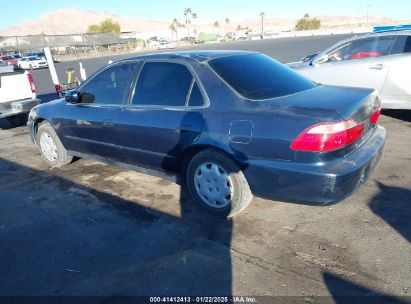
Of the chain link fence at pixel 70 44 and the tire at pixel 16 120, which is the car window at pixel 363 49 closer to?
the tire at pixel 16 120

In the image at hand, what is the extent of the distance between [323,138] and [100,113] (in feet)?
9.20

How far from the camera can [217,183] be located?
11.4 feet

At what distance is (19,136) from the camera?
7.98m

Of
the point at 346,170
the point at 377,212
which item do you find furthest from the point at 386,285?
the point at 377,212

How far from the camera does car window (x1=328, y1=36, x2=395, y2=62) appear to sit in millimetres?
6338

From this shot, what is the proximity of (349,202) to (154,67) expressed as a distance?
261 cm

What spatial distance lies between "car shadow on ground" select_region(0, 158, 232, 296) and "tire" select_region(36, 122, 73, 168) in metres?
1.01

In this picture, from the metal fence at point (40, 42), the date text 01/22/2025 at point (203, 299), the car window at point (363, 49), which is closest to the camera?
the date text 01/22/2025 at point (203, 299)

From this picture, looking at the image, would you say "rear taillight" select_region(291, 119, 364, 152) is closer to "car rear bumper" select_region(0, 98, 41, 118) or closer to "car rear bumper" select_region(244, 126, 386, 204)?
"car rear bumper" select_region(244, 126, 386, 204)

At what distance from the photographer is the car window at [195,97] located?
344 centimetres

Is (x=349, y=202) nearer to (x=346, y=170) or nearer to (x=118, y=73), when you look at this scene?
(x=346, y=170)

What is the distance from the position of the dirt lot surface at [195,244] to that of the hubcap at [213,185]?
0.21m

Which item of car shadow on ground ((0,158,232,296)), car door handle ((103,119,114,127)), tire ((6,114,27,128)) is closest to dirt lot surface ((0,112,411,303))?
car shadow on ground ((0,158,232,296))

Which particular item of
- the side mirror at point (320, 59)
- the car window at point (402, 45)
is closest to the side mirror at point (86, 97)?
the side mirror at point (320, 59)
